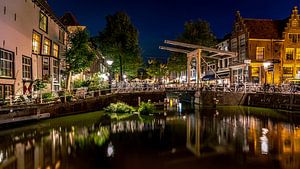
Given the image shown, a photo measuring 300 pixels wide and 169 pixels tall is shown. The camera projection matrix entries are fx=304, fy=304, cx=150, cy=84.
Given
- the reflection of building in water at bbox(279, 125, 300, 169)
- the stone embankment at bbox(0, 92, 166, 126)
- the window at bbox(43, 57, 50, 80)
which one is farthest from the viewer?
the window at bbox(43, 57, 50, 80)

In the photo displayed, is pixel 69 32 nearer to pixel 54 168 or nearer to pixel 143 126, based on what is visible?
pixel 143 126

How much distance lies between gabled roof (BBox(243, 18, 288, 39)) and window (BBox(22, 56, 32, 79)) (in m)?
32.1

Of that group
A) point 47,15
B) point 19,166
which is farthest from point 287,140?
point 47,15

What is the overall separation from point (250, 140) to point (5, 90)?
15597 millimetres

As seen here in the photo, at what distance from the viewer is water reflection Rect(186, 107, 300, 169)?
11557mm

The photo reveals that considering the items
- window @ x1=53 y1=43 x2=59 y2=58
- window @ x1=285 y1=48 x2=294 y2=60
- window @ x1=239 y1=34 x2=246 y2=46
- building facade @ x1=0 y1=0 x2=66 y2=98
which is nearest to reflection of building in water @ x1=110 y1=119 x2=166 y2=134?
building facade @ x1=0 y1=0 x2=66 y2=98

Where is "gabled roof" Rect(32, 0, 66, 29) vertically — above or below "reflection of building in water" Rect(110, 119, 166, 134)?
above

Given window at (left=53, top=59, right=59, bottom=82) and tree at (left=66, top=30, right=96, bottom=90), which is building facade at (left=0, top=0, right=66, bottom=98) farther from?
tree at (left=66, top=30, right=96, bottom=90)

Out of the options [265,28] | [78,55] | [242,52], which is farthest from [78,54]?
[265,28]

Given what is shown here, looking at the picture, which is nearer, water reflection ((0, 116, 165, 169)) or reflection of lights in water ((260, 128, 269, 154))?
water reflection ((0, 116, 165, 169))

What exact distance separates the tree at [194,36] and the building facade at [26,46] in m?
22.7

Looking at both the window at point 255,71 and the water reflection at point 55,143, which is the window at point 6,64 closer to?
the water reflection at point 55,143

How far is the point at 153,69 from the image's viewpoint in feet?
324

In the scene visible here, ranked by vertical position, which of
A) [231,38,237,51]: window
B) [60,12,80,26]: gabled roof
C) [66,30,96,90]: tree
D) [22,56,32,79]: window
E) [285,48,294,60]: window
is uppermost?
[60,12,80,26]: gabled roof
